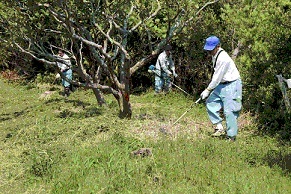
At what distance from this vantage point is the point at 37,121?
30.2ft

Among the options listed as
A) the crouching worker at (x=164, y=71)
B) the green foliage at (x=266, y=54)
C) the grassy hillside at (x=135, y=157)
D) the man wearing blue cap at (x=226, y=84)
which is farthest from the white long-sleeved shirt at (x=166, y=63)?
the man wearing blue cap at (x=226, y=84)

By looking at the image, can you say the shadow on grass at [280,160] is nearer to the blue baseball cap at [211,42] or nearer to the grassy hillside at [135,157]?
the grassy hillside at [135,157]

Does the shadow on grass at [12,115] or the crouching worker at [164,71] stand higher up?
the crouching worker at [164,71]

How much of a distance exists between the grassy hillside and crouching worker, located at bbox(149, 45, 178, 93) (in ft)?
12.0

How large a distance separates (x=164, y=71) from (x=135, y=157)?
734 centimetres

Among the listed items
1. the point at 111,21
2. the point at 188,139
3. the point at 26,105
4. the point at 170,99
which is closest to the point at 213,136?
the point at 188,139

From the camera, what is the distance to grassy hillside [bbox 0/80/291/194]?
208 inches

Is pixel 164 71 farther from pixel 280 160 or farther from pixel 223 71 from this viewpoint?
pixel 280 160

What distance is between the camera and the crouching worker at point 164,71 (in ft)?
43.5

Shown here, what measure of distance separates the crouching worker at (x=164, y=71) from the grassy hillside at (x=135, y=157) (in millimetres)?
3649

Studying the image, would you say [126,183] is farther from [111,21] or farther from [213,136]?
[111,21]

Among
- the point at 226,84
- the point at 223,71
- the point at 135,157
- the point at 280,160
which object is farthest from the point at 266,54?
the point at 135,157

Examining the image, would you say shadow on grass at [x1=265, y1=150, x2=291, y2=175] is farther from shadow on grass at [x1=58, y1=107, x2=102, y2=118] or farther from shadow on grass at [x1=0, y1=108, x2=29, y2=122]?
shadow on grass at [x1=0, y1=108, x2=29, y2=122]

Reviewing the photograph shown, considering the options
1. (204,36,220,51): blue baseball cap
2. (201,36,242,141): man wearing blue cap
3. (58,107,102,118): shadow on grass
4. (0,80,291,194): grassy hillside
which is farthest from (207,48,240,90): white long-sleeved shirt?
(58,107,102,118): shadow on grass
